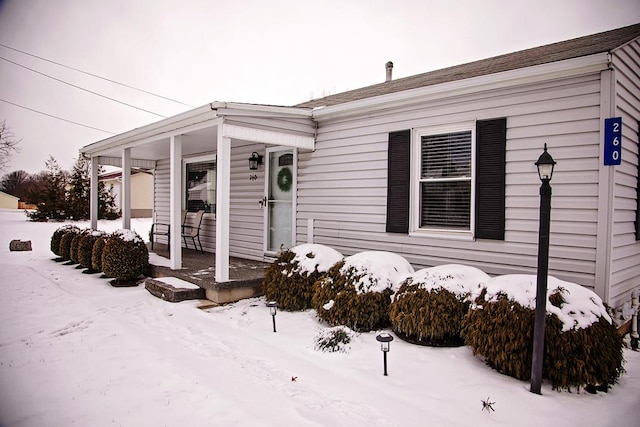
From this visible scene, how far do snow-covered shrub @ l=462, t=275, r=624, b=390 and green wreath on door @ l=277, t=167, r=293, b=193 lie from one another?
4.20 metres

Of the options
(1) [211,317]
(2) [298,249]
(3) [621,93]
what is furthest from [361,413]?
(3) [621,93]

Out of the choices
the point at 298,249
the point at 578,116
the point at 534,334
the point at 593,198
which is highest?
the point at 578,116

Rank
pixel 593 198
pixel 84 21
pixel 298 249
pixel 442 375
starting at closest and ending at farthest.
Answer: pixel 442 375 → pixel 593 198 → pixel 84 21 → pixel 298 249

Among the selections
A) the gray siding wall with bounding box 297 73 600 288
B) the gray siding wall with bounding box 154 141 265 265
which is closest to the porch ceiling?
the gray siding wall with bounding box 154 141 265 265

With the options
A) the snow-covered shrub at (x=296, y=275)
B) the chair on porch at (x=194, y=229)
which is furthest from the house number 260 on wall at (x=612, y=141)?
the chair on porch at (x=194, y=229)

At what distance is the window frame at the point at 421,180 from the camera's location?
4.46 meters

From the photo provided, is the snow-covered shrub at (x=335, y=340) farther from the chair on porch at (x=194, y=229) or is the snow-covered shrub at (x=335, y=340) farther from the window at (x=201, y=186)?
the window at (x=201, y=186)

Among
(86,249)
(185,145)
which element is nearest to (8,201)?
(86,249)

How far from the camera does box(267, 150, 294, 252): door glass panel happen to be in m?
6.73

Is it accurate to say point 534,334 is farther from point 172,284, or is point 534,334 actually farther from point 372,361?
point 172,284

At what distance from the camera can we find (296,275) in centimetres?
485

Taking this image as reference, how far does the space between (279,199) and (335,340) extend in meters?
3.72

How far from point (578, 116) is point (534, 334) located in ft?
7.82

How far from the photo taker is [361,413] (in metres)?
2.44
